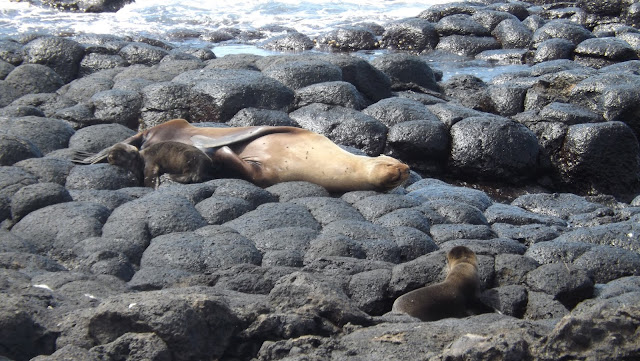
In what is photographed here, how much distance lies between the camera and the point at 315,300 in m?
3.95

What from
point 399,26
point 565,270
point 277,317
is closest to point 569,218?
point 565,270

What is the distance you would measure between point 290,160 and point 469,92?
7.29 metres

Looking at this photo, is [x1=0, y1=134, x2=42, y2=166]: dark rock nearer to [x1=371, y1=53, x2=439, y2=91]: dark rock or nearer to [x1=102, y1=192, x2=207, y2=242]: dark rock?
[x1=102, y1=192, x2=207, y2=242]: dark rock

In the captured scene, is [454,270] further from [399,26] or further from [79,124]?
[399,26]

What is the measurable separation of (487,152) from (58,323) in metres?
8.26

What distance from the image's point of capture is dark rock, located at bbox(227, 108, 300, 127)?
1041 centimetres

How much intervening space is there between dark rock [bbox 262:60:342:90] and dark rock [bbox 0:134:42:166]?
4460 millimetres

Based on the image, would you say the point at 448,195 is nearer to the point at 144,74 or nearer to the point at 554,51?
the point at 144,74

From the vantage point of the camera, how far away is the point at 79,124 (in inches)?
406

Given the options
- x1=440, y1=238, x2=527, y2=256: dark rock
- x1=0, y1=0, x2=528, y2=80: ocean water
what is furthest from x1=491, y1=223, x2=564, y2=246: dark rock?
x1=0, y1=0, x2=528, y2=80: ocean water

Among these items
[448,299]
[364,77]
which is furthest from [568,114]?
[448,299]

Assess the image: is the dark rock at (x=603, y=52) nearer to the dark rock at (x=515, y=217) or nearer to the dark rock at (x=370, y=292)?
the dark rock at (x=515, y=217)

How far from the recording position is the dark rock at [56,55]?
42.8 feet

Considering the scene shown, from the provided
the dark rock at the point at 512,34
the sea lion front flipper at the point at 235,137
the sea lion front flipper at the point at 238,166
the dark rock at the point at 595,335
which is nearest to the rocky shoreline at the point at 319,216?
the dark rock at the point at 595,335
